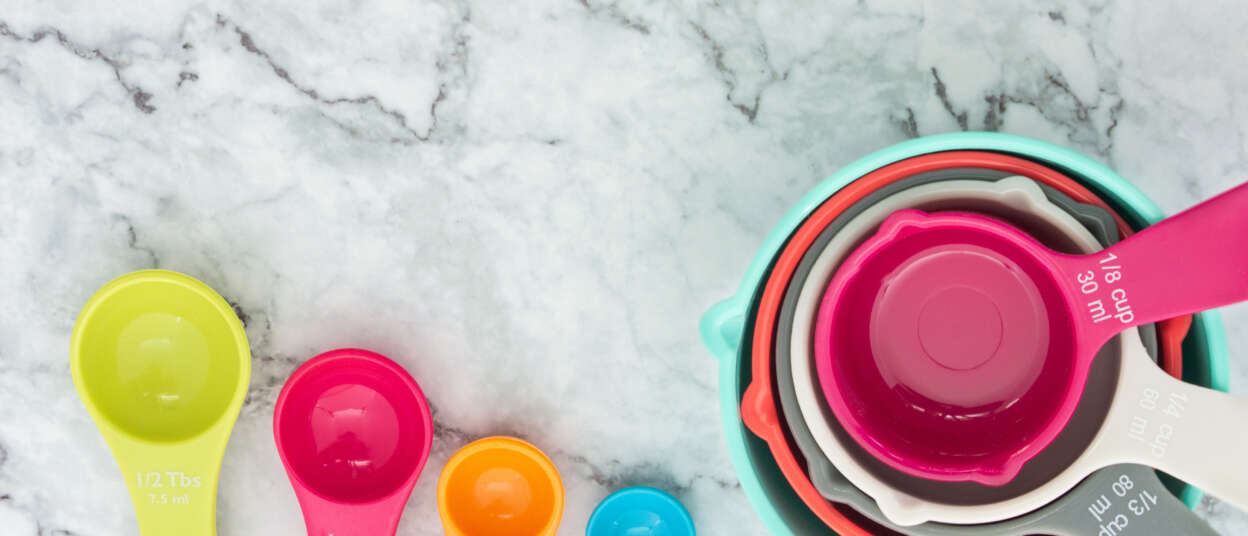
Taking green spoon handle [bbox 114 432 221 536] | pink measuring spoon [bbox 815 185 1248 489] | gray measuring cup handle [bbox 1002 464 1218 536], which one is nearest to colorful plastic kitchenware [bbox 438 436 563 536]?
green spoon handle [bbox 114 432 221 536]

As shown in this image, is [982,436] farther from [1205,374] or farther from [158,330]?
[158,330]

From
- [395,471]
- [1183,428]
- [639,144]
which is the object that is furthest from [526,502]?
[1183,428]

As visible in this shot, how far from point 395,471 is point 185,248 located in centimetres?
31

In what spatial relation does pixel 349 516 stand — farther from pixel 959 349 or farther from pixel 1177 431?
pixel 1177 431

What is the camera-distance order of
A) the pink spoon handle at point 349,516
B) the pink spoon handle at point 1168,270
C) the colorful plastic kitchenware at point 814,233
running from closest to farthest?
the pink spoon handle at point 1168,270
the colorful plastic kitchenware at point 814,233
the pink spoon handle at point 349,516

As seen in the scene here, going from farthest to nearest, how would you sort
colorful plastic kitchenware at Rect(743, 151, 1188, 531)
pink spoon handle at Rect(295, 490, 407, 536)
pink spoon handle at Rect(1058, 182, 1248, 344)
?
pink spoon handle at Rect(295, 490, 407, 536) < colorful plastic kitchenware at Rect(743, 151, 1188, 531) < pink spoon handle at Rect(1058, 182, 1248, 344)

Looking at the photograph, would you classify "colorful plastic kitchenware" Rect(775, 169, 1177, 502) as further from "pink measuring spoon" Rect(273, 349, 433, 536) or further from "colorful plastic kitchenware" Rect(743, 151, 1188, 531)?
"pink measuring spoon" Rect(273, 349, 433, 536)

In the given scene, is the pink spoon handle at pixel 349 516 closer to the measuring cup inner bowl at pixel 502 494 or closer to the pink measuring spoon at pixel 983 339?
the measuring cup inner bowl at pixel 502 494

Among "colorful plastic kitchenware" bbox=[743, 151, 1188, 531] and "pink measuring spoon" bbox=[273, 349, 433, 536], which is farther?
"pink measuring spoon" bbox=[273, 349, 433, 536]

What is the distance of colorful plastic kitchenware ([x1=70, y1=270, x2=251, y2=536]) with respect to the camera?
787 mm

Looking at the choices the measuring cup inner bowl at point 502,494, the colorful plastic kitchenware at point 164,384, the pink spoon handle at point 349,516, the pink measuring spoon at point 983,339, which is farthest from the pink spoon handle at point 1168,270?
the colorful plastic kitchenware at point 164,384

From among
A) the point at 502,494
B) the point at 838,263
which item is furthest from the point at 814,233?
the point at 502,494

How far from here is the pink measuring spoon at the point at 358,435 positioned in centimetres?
79

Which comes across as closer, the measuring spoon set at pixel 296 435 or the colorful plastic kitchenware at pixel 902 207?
the colorful plastic kitchenware at pixel 902 207
